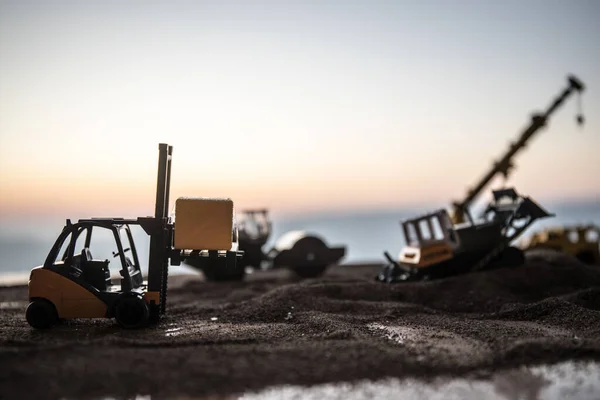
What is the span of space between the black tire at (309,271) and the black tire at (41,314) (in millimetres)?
7684

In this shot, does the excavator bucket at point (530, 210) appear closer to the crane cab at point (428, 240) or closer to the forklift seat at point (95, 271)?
the crane cab at point (428, 240)

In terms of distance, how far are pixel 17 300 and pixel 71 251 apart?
4805mm

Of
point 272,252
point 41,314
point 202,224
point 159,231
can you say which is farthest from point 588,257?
point 41,314

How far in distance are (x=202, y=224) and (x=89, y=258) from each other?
202 cm

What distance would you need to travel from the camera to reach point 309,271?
14.9m

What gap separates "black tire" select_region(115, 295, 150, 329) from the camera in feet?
26.2

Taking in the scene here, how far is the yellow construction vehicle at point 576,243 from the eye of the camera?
15281 millimetres

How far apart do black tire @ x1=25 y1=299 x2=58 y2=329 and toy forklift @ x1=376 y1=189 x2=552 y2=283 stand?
7.16 m

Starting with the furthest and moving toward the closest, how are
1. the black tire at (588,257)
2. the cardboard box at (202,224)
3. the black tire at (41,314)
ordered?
1. the black tire at (588,257)
2. the cardboard box at (202,224)
3. the black tire at (41,314)

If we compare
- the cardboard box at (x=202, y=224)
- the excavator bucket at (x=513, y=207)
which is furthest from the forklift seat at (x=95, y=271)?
the excavator bucket at (x=513, y=207)

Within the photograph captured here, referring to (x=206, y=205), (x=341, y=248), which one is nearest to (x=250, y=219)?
(x=341, y=248)


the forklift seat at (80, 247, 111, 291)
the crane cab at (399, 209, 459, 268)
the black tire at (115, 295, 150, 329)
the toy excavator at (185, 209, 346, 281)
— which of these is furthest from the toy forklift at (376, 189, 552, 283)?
the forklift seat at (80, 247, 111, 291)

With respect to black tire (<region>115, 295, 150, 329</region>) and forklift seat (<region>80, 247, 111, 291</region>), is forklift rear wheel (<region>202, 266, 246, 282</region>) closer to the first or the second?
forklift seat (<region>80, 247, 111, 291</region>)

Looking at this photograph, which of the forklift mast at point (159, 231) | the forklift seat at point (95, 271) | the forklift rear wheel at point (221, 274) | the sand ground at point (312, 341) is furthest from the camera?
the forklift rear wheel at point (221, 274)
